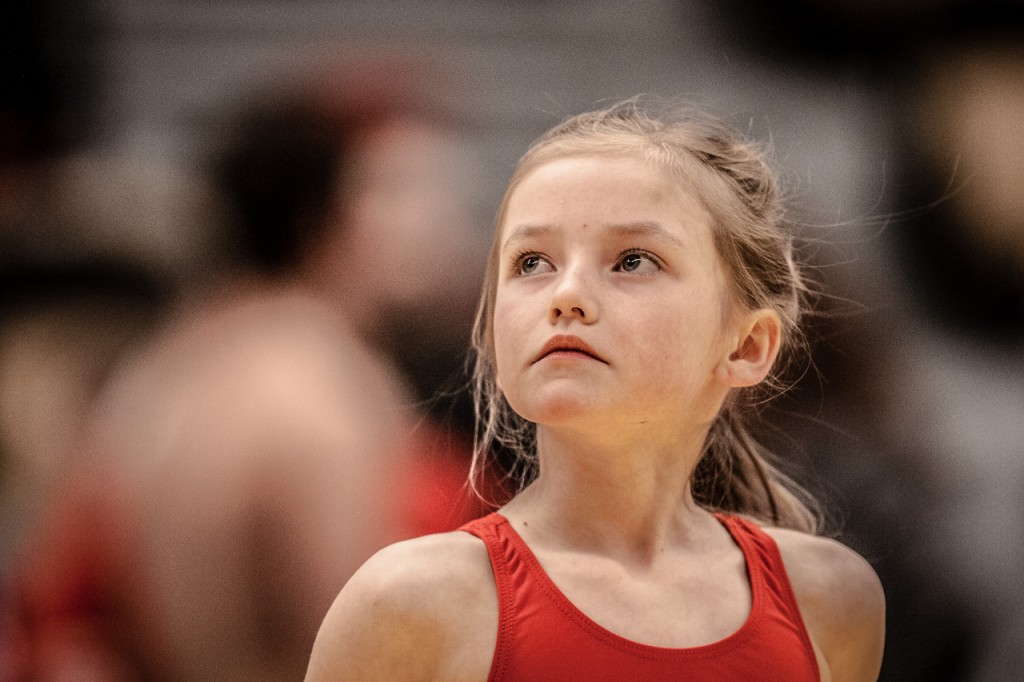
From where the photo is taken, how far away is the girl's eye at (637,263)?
596mm

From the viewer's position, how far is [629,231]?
59 centimetres

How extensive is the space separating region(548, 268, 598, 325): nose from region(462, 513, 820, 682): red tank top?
0.13 metres

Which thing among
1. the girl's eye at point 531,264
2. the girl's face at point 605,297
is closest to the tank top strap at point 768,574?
the girl's face at point 605,297

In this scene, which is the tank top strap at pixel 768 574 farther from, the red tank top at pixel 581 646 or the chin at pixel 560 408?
the chin at pixel 560 408

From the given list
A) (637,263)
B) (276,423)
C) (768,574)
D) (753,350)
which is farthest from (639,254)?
(276,423)

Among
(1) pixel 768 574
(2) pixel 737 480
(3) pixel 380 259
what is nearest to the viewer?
(1) pixel 768 574

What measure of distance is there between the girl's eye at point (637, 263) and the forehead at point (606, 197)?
0.02 meters

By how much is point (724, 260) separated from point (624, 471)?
0.14 metres

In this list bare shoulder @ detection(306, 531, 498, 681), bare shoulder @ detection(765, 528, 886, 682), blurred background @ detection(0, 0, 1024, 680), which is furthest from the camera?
blurred background @ detection(0, 0, 1024, 680)

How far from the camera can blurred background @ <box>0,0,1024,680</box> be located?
81 centimetres

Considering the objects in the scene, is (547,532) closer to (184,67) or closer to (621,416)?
(621,416)

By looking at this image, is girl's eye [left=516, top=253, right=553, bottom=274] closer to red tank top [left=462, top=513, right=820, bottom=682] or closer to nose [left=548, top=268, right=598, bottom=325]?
nose [left=548, top=268, right=598, bottom=325]

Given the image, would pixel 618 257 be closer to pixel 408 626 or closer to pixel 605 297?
pixel 605 297

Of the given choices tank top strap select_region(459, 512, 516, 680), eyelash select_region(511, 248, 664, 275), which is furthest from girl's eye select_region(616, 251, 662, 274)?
tank top strap select_region(459, 512, 516, 680)
